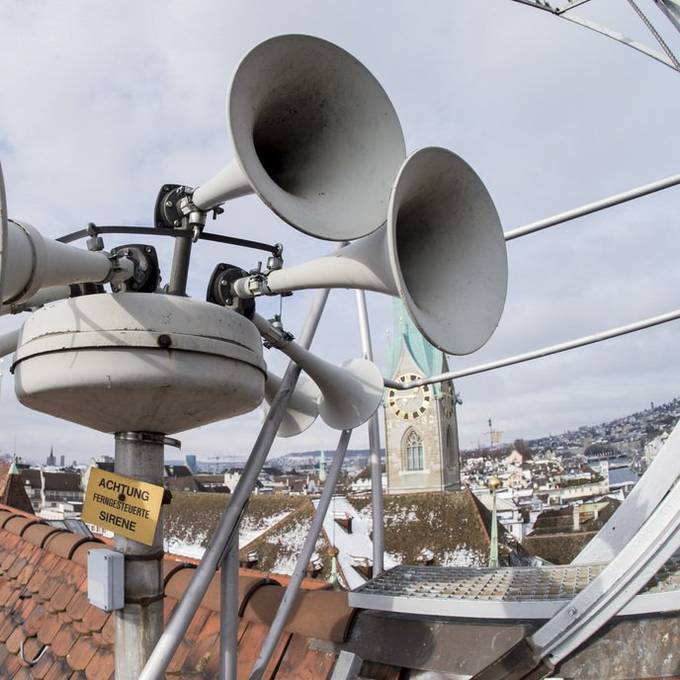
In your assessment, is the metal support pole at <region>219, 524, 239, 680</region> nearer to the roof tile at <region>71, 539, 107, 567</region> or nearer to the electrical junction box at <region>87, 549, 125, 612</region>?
the electrical junction box at <region>87, 549, 125, 612</region>

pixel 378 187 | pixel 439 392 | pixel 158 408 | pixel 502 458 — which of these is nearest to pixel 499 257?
pixel 378 187

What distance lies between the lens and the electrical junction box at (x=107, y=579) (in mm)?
1983

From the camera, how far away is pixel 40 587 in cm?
432

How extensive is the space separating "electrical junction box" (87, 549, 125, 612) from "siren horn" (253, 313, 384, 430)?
3.09 ft

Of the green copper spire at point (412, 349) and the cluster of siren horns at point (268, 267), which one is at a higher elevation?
the green copper spire at point (412, 349)

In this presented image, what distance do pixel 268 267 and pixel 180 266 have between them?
0.27 metres

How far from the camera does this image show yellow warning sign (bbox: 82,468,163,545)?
2043mm

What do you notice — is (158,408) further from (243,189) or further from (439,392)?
(439,392)

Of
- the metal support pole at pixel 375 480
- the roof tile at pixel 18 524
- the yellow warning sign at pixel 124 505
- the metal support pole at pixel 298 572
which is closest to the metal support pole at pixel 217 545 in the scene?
the yellow warning sign at pixel 124 505

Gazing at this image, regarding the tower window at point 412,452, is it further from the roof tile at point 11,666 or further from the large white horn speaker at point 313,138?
the large white horn speaker at point 313,138

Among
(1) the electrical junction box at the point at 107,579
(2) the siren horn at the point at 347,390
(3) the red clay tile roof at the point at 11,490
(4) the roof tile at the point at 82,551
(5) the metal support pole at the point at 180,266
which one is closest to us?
(1) the electrical junction box at the point at 107,579

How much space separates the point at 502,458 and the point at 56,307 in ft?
544

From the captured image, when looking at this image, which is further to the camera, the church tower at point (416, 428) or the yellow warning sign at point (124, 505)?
the church tower at point (416, 428)

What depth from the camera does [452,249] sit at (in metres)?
2.30
